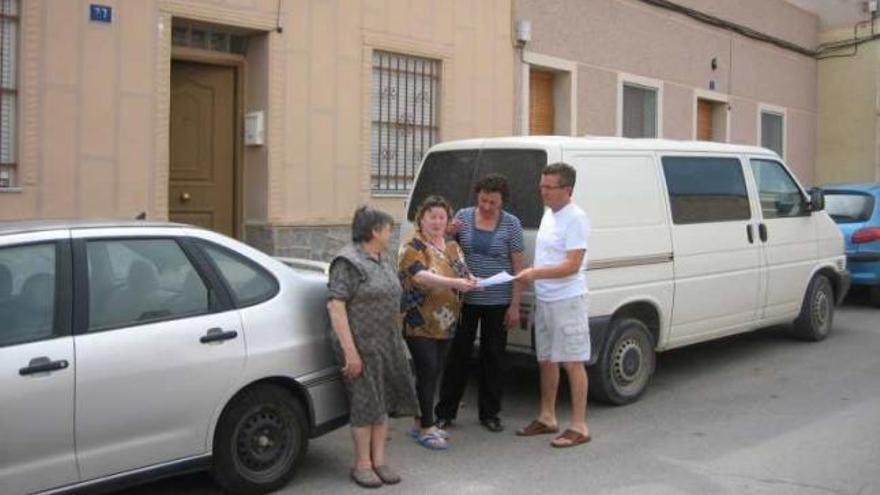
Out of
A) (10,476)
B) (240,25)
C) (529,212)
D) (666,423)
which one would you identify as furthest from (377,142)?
(10,476)

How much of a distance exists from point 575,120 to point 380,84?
3.57 metres

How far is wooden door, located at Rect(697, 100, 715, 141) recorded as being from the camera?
1631 centimetres

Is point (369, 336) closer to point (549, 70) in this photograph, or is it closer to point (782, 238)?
point (782, 238)

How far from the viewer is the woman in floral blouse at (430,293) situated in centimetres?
563

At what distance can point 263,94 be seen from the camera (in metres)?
9.41

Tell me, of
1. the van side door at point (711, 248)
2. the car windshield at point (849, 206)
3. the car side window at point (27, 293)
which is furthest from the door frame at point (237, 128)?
the car windshield at point (849, 206)

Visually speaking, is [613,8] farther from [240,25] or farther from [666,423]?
[666,423]

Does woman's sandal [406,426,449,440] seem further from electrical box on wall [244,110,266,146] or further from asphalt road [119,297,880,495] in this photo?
electrical box on wall [244,110,266,146]

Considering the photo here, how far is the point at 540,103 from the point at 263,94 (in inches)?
185

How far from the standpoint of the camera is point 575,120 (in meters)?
13.0

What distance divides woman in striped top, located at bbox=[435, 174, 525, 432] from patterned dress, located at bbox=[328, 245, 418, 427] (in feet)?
3.32

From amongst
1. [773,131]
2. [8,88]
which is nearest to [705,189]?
[8,88]

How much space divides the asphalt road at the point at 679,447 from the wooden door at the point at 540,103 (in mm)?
5496

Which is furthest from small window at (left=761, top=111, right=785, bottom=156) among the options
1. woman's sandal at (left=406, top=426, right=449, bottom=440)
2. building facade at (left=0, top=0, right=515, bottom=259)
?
woman's sandal at (left=406, top=426, right=449, bottom=440)
